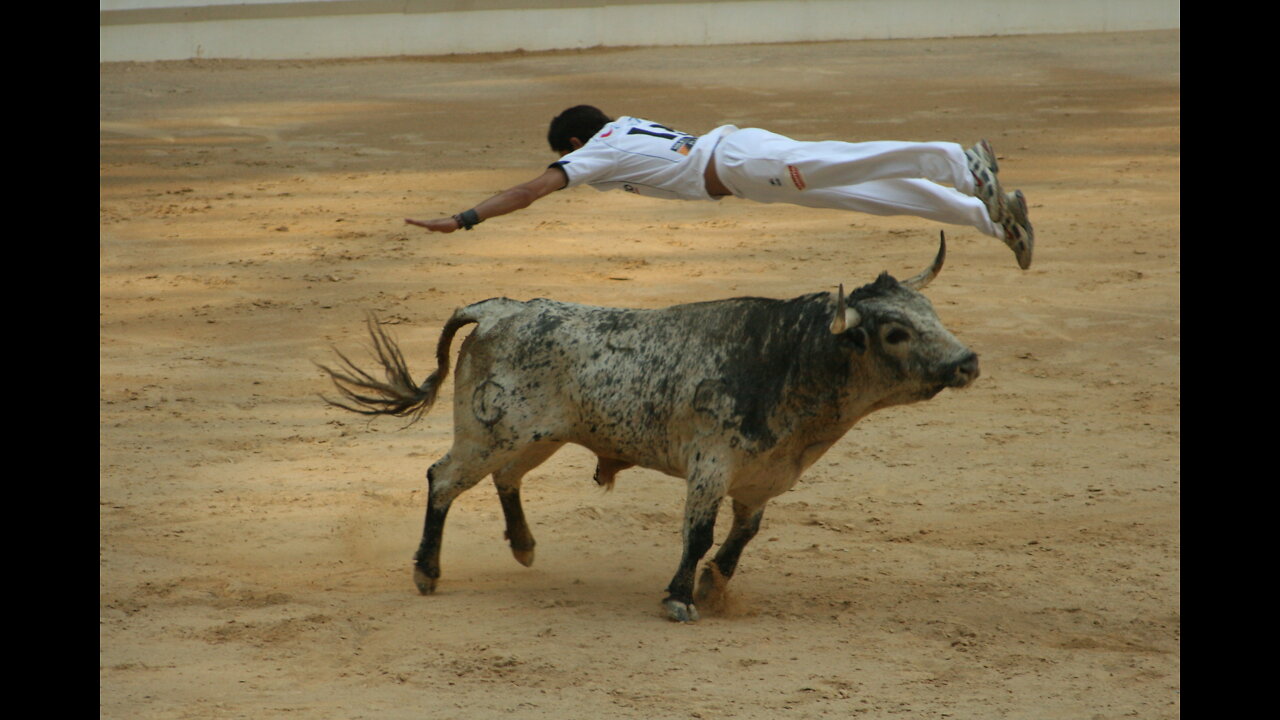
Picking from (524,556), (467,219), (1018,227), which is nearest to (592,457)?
(524,556)

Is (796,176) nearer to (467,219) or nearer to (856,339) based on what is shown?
(856,339)

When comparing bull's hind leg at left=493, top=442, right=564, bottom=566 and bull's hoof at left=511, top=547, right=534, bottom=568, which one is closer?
bull's hind leg at left=493, top=442, right=564, bottom=566

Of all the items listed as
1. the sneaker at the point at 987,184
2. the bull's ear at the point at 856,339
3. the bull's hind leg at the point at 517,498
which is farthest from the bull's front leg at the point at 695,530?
the sneaker at the point at 987,184

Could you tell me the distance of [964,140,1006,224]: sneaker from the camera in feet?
24.1

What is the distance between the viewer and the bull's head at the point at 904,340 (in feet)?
21.1

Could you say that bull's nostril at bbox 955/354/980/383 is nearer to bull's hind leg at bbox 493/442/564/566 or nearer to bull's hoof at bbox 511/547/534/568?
bull's hind leg at bbox 493/442/564/566

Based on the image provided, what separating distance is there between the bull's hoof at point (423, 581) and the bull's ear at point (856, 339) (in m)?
2.37

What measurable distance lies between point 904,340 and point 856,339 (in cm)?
22

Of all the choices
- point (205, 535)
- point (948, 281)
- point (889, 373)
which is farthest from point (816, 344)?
point (948, 281)

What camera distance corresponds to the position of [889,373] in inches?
260

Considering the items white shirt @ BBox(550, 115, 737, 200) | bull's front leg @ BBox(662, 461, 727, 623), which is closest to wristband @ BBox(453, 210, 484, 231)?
white shirt @ BBox(550, 115, 737, 200)

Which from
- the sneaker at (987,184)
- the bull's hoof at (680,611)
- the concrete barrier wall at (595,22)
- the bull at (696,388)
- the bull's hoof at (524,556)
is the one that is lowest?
the bull's hoof at (680,611)

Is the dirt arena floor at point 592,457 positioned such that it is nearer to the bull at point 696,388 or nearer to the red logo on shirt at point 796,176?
the bull at point 696,388

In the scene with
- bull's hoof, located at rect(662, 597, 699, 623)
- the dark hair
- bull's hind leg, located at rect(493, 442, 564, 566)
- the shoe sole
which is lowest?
bull's hoof, located at rect(662, 597, 699, 623)
